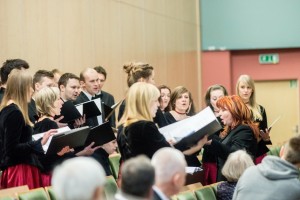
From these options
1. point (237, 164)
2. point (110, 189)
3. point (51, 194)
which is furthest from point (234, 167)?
point (51, 194)

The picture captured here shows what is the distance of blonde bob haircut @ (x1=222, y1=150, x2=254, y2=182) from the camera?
→ 5.10 metres

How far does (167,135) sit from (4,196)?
138 centimetres

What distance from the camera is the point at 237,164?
512 centimetres

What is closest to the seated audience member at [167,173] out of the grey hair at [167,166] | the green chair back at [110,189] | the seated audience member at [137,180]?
the grey hair at [167,166]

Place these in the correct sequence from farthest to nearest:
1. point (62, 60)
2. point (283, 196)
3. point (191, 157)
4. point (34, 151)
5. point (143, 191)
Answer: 1. point (62, 60)
2. point (191, 157)
3. point (34, 151)
4. point (283, 196)
5. point (143, 191)

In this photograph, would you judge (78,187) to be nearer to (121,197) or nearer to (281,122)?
(121,197)

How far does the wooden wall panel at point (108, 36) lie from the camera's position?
7.59m

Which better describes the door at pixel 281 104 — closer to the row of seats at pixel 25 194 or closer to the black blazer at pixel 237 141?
the black blazer at pixel 237 141

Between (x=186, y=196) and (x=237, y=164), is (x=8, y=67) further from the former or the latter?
(x=237, y=164)

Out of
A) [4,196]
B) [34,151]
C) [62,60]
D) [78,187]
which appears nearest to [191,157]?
[34,151]

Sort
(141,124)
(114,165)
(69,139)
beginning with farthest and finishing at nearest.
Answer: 1. (114,165)
2. (69,139)
3. (141,124)

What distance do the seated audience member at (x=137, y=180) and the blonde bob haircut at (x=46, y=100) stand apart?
2.68m

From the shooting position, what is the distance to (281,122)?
1450 cm

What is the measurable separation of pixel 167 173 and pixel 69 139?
186 cm
